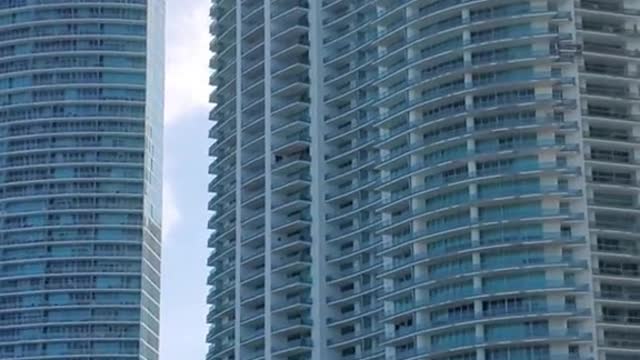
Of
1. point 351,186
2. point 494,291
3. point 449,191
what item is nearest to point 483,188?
point 449,191

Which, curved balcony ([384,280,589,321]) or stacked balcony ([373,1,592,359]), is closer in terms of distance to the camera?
curved balcony ([384,280,589,321])

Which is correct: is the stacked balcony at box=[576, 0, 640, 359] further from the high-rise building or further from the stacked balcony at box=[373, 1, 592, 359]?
the stacked balcony at box=[373, 1, 592, 359]

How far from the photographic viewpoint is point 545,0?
516 feet

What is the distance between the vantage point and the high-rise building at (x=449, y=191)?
148 metres

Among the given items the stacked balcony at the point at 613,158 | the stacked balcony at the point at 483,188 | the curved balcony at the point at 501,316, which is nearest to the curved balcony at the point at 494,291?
the stacked balcony at the point at 483,188

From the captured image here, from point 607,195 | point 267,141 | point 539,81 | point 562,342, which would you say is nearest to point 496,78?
point 539,81

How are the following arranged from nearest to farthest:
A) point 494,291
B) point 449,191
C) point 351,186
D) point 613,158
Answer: point 494,291 < point 449,191 < point 613,158 < point 351,186

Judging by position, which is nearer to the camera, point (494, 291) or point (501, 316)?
point (501, 316)

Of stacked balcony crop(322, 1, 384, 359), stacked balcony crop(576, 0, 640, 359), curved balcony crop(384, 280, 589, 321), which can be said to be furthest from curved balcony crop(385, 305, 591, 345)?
stacked balcony crop(322, 1, 384, 359)

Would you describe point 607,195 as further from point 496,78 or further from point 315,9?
point 315,9

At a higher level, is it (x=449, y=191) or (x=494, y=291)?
(x=449, y=191)

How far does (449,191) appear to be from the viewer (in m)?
154

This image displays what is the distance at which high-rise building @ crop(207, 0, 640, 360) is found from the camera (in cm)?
14750

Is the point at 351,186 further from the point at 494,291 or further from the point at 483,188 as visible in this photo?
the point at 494,291
